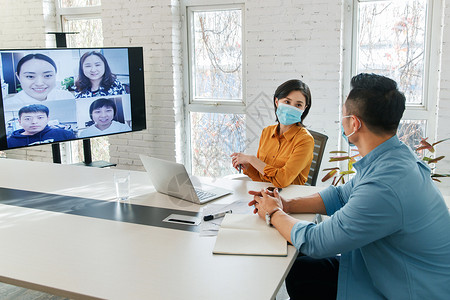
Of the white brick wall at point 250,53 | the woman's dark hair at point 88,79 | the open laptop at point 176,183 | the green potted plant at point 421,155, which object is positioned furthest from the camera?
the woman's dark hair at point 88,79

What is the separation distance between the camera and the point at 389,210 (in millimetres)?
1354

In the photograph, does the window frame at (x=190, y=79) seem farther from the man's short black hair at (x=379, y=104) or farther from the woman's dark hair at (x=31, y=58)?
the man's short black hair at (x=379, y=104)

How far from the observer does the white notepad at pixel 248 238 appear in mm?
1539

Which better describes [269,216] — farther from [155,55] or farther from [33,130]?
[155,55]

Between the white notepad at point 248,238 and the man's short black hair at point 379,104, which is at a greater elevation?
the man's short black hair at point 379,104

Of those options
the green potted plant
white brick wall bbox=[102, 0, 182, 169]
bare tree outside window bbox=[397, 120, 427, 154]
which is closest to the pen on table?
the green potted plant

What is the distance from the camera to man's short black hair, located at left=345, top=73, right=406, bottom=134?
148 centimetres

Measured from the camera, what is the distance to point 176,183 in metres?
2.11

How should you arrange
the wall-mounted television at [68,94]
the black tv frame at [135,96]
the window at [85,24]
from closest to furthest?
the wall-mounted television at [68,94] → the black tv frame at [135,96] → the window at [85,24]

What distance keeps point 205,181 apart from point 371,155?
3.74 ft

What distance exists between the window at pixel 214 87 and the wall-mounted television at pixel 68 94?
0.56 metres

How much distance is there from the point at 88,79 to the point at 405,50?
2.71m

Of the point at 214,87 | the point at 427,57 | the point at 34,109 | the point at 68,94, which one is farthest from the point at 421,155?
the point at 34,109

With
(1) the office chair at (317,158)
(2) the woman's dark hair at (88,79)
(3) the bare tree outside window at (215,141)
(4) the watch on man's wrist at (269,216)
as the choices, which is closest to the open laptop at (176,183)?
(4) the watch on man's wrist at (269,216)
